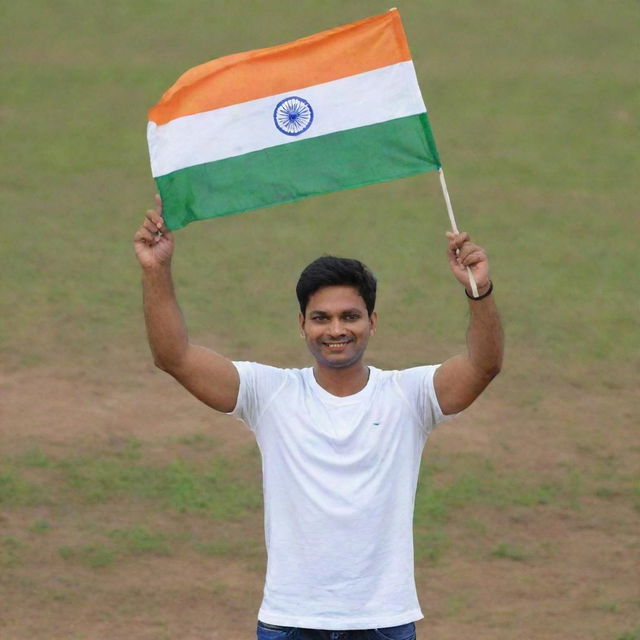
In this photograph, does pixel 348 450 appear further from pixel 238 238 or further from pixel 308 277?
pixel 238 238

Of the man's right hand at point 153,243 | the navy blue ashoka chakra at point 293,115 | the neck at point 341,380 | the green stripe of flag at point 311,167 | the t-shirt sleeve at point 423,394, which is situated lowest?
the t-shirt sleeve at point 423,394

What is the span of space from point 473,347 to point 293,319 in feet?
27.7

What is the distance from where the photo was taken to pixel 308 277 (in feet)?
16.1

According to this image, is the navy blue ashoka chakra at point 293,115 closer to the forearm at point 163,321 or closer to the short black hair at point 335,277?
the short black hair at point 335,277

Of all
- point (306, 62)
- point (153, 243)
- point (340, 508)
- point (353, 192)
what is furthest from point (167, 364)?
point (353, 192)

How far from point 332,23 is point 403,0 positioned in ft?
6.49

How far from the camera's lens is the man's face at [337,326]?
187 inches

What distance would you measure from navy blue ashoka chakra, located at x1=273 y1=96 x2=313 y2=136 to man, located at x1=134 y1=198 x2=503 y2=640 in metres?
0.70

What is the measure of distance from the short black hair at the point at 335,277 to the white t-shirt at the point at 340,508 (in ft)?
1.17

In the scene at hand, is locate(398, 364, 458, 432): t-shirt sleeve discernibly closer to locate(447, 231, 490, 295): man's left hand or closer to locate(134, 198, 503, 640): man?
locate(134, 198, 503, 640): man

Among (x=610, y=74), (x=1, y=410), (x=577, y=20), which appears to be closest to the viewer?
(x=1, y=410)

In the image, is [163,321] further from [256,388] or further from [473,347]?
[473,347]

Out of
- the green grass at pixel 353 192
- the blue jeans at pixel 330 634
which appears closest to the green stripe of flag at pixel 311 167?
the blue jeans at pixel 330 634

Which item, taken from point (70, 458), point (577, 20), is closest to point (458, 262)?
point (70, 458)
